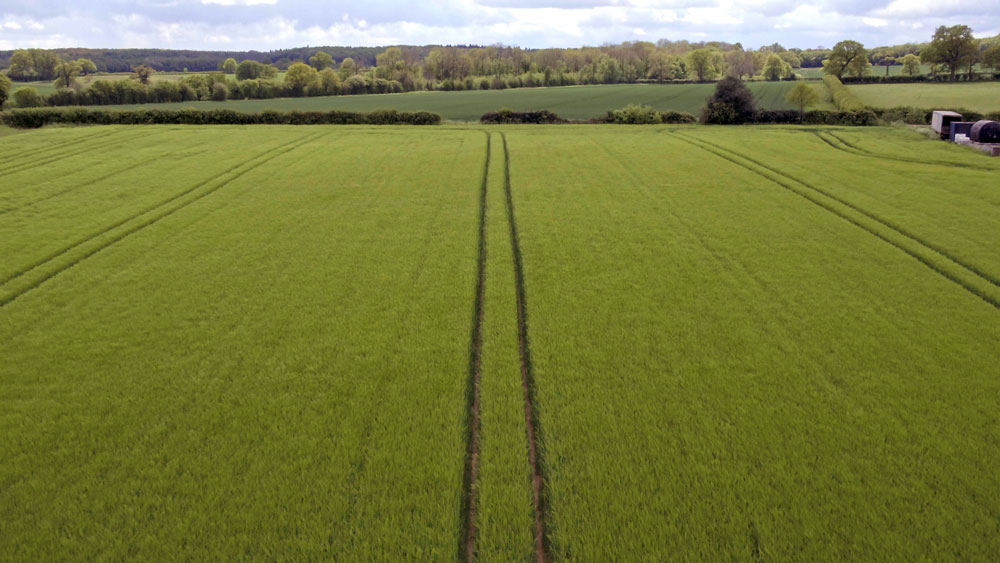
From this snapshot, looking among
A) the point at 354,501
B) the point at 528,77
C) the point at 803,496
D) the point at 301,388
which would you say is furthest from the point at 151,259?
the point at 528,77

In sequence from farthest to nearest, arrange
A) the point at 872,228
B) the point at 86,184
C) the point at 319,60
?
1. the point at 319,60
2. the point at 86,184
3. the point at 872,228

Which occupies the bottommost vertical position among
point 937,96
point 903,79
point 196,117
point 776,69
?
point 196,117

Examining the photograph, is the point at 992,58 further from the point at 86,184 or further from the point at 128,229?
the point at 86,184

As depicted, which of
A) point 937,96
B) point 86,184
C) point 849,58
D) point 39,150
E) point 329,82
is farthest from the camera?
point 329,82

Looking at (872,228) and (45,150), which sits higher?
(45,150)

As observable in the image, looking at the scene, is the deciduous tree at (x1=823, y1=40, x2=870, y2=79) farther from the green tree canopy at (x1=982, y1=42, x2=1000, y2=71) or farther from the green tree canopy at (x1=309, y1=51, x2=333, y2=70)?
the green tree canopy at (x1=309, y1=51, x2=333, y2=70)

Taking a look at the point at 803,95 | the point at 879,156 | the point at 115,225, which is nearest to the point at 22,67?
the point at 115,225
